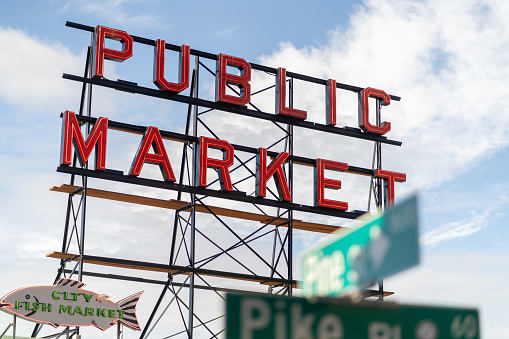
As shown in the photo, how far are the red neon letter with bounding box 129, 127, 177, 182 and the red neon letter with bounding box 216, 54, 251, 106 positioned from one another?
2795 millimetres

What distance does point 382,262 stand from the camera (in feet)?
11.9

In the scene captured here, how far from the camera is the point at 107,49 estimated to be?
24.6m

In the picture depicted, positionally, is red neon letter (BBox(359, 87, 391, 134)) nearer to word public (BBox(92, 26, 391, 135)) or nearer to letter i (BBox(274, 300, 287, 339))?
word public (BBox(92, 26, 391, 135))

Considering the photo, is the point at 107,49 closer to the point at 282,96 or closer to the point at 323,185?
the point at 282,96

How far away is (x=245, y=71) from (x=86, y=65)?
17.5 feet

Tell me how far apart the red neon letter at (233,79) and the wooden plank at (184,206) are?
367 cm

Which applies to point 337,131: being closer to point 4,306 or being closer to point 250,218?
point 250,218

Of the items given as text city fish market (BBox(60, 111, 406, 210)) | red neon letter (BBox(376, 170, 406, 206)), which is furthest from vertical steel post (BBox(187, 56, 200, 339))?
red neon letter (BBox(376, 170, 406, 206))

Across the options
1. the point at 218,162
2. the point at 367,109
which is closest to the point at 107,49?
the point at 218,162

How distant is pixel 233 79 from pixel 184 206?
15.6ft

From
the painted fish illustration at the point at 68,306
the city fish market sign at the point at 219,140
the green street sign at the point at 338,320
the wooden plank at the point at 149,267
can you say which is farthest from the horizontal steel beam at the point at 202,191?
the green street sign at the point at 338,320

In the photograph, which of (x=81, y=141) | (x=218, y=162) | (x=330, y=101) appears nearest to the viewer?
(x=81, y=141)

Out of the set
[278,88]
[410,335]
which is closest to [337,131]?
[278,88]

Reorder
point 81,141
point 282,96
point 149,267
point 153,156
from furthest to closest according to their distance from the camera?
point 282,96
point 153,156
point 81,141
point 149,267
